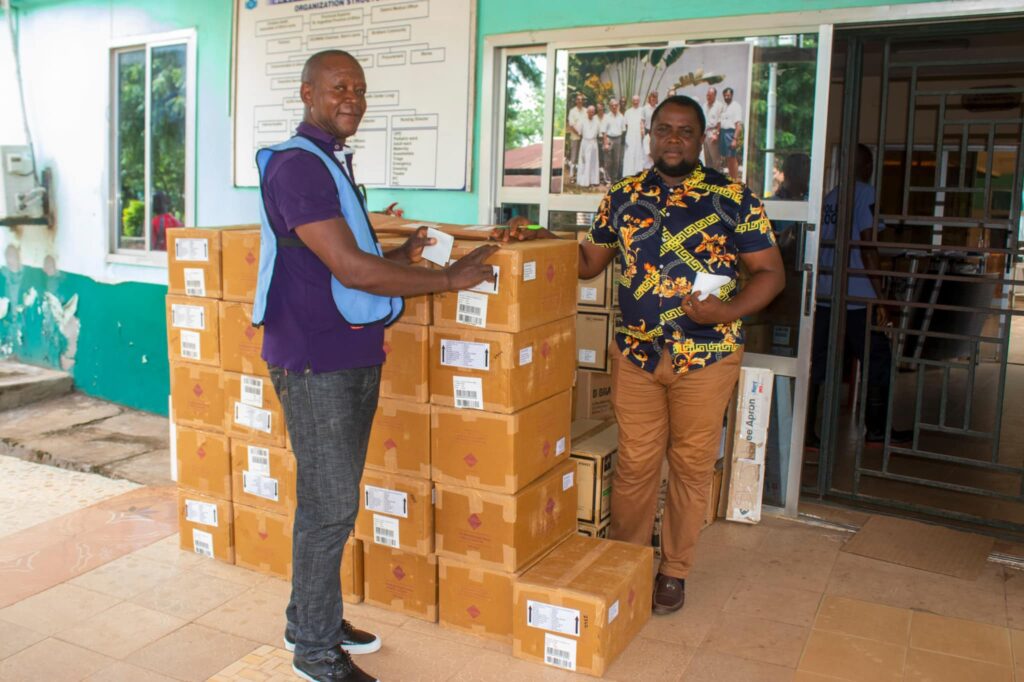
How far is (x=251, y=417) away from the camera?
3.38 meters

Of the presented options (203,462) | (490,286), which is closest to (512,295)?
(490,286)

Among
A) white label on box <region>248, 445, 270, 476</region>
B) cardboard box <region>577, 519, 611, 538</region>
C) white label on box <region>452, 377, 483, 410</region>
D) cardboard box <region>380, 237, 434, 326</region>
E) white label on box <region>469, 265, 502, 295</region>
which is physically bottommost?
cardboard box <region>577, 519, 611, 538</region>

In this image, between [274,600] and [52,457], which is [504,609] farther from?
[52,457]

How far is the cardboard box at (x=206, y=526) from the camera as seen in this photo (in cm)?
357

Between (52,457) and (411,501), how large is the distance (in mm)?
3071

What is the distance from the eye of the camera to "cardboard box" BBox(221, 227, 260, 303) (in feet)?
10.8

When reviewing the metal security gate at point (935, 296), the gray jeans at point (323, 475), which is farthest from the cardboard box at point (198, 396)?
the metal security gate at point (935, 296)

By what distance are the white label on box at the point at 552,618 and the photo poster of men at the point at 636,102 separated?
2.16 m

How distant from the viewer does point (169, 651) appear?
293 centimetres

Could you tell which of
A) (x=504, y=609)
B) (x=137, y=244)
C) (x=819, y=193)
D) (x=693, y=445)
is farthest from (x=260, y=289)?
(x=137, y=244)

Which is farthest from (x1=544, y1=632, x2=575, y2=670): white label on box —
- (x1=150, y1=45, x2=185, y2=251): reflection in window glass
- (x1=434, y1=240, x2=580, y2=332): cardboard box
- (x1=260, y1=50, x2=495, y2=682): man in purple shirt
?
(x1=150, y1=45, x2=185, y2=251): reflection in window glass

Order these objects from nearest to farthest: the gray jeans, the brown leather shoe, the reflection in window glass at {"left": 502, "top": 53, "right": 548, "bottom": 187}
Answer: the gray jeans < the brown leather shoe < the reflection in window glass at {"left": 502, "top": 53, "right": 548, "bottom": 187}

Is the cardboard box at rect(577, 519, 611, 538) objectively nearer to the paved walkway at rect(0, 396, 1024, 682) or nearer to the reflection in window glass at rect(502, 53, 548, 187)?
the paved walkway at rect(0, 396, 1024, 682)

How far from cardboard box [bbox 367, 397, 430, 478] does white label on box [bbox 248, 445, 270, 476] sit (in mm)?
470
